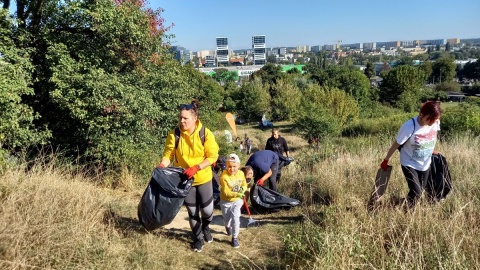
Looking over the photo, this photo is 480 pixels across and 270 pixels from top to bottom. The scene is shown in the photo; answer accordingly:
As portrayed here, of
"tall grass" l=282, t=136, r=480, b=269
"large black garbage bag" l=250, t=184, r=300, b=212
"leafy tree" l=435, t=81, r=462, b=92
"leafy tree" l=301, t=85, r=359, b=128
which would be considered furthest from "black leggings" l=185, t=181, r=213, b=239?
"leafy tree" l=435, t=81, r=462, b=92

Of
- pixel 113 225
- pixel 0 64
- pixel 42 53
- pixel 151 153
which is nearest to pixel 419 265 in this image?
pixel 113 225

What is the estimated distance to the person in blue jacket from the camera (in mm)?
4883

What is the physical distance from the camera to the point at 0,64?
5.55 m

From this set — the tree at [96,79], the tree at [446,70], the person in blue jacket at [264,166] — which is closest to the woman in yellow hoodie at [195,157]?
the person in blue jacket at [264,166]

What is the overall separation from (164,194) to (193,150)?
1.70ft

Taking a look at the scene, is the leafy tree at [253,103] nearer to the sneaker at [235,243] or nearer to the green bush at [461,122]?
the green bush at [461,122]

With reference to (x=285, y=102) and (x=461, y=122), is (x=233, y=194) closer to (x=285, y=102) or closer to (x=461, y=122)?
(x=461, y=122)

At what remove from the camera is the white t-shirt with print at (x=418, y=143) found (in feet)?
11.2

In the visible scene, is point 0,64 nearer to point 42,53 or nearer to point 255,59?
point 42,53

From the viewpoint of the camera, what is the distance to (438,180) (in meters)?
3.62

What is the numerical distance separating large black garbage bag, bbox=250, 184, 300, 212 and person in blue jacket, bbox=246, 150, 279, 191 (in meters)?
0.14

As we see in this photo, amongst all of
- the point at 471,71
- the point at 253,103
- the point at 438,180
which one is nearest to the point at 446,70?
the point at 471,71

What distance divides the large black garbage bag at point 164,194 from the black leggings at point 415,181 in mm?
2341

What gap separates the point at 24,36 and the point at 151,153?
11.2ft
